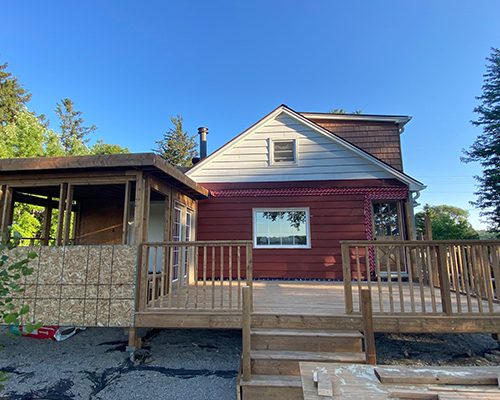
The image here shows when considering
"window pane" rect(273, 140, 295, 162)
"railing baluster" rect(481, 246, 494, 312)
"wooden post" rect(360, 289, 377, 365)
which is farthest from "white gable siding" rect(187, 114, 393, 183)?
"wooden post" rect(360, 289, 377, 365)

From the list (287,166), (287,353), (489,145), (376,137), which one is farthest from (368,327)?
(489,145)

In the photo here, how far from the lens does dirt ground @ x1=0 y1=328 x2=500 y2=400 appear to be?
3.32m

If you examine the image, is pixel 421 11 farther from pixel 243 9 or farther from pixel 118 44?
pixel 118 44

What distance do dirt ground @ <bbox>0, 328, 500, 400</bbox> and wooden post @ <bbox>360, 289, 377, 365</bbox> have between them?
1.19 meters

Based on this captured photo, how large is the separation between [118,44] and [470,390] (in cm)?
1821

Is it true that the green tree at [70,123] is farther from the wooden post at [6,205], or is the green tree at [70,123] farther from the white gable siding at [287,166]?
the wooden post at [6,205]

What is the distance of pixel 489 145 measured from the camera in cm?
1272

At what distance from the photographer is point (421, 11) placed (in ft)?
31.0

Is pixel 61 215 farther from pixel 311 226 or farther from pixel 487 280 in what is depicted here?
pixel 487 280

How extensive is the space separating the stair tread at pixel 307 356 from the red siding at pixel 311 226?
13.0 feet

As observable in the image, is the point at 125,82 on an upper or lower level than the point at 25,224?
upper

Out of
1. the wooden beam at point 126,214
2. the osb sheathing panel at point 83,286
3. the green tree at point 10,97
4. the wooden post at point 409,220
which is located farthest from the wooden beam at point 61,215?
the green tree at point 10,97

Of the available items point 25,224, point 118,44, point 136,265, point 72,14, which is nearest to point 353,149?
point 136,265

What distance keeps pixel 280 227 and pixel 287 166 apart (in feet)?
5.71
